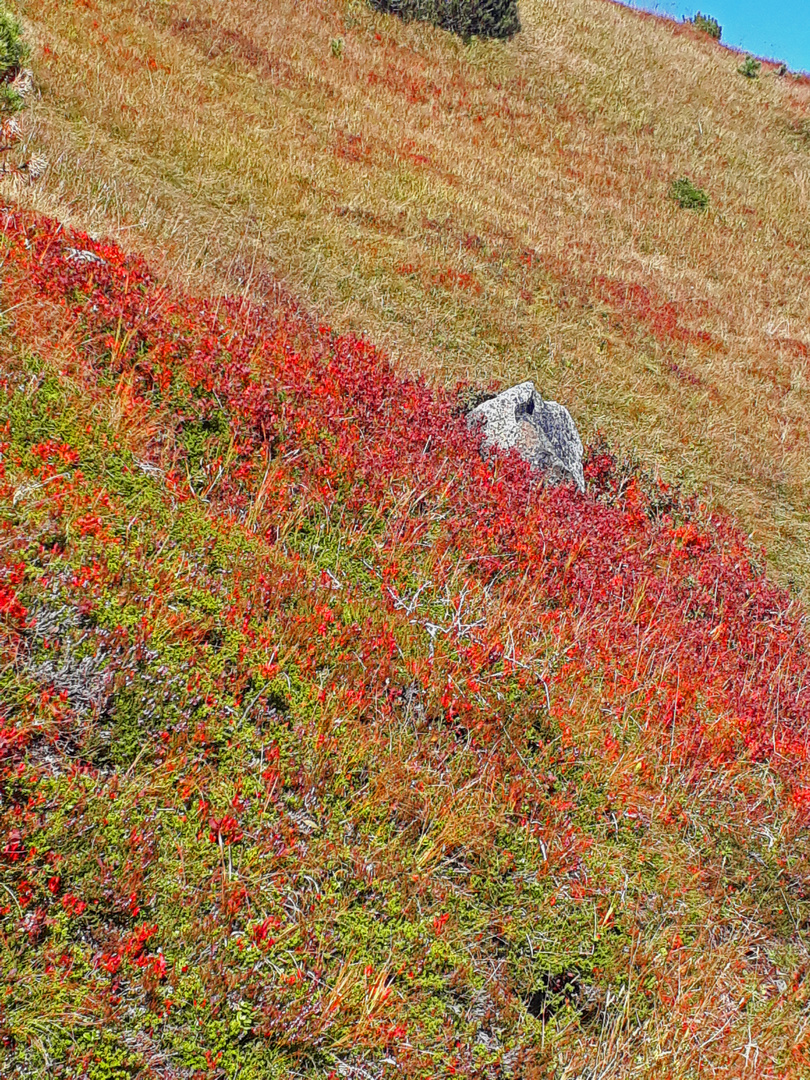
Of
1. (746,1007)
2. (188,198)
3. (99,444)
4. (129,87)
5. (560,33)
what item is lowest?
(746,1007)

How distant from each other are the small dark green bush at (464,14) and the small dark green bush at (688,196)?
31.5ft


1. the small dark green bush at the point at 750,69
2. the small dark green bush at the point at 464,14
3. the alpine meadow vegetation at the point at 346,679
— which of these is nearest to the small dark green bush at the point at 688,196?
the small dark green bush at the point at 464,14

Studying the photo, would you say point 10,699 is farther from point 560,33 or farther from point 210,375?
point 560,33

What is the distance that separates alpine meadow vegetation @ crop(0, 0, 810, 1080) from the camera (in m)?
2.88

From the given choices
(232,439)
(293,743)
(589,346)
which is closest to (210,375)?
(232,439)

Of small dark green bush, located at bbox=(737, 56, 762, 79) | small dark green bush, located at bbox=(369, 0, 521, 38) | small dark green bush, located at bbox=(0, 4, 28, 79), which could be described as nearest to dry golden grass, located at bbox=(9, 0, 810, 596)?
small dark green bush, located at bbox=(369, 0, 521, 38)

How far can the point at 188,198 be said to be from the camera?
34.4 feet

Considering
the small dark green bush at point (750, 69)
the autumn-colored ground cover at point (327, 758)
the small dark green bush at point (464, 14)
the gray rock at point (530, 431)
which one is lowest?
the autumn-colored ground cover at point (327, 758)

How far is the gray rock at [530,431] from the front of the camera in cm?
801

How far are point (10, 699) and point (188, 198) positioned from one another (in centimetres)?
944

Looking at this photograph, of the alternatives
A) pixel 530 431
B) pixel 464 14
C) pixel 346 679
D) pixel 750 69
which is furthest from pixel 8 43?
pixel 750 69

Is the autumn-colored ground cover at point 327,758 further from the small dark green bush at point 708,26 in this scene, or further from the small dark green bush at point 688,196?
the small dark green bush at point 708,26

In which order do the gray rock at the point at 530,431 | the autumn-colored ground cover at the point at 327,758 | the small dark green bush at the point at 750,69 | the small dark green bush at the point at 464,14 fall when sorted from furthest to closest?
1. the small dark green bush at the point at 750,69
2. the small dark green bush at the point at 464,14
3. the gray rock at the point at 530,431
4. the autumn-colored ground cover at the point at 327,758

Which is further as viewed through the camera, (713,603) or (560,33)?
(560,33)
